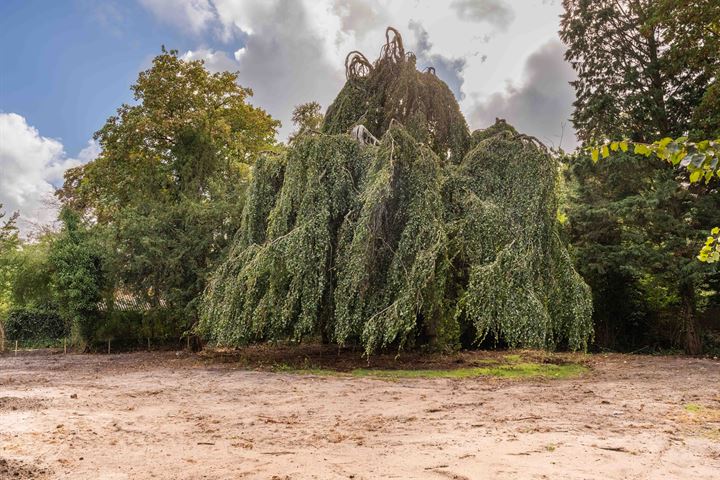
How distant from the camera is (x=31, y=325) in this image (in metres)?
20.7

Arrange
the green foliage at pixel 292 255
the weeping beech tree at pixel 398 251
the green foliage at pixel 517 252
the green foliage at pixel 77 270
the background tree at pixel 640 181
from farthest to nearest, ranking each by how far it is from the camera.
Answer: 1. the green foliage at pixel 77 270
2. the background tree at pixel 640 181
3. the green foliage at pixel 292 255
4. the weeping beech tree at pixel 398 251
5. the green foliage at pixel 517 252

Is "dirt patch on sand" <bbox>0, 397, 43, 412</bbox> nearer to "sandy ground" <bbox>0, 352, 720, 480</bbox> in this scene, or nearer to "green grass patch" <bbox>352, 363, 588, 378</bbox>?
"sandy ground" <bbox>0, 352, 720, 480</bbox>

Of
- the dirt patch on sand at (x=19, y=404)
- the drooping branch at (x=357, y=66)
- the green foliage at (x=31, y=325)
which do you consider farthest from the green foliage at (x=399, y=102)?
the green foliage at (x=31, y=325)

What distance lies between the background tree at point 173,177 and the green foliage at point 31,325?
434 cm

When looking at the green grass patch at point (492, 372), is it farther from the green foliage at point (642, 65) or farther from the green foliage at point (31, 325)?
Answer: the green foliage at point (31, 325)

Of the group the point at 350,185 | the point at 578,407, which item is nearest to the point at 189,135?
the point at 350,185

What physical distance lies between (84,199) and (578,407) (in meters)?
20.1

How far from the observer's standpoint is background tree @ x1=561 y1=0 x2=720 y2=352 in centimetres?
1248

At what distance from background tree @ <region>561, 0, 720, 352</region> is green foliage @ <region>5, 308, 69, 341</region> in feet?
63.4

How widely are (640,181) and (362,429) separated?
11.8 meters

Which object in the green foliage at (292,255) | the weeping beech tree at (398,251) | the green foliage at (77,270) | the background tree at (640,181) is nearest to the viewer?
the weeping beech tree at (398,251)

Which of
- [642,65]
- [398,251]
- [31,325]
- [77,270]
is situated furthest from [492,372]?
[31,325]

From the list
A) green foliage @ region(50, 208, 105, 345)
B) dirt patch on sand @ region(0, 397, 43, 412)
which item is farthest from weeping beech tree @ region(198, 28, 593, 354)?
green foliage @ region(50, 208, 105, 345)

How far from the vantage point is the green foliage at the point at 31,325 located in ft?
67.7
